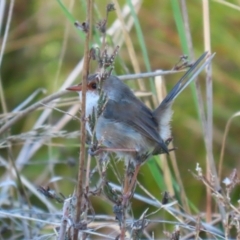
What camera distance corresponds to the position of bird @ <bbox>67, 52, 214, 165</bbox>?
8.27 ft

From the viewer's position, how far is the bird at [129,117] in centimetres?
252

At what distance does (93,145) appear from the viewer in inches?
67.0

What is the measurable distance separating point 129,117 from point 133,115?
20mm

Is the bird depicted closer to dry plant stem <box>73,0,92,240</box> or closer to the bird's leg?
the bird's leg

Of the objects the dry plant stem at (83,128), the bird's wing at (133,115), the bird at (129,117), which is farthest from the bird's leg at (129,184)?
the bird's wing at (133,115)

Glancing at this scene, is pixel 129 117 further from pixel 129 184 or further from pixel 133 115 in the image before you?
pixel 129 184

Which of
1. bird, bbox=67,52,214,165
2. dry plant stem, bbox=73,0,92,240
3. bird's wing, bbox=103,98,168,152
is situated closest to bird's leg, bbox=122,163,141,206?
dry plant stem, bbox=73,0,92,240

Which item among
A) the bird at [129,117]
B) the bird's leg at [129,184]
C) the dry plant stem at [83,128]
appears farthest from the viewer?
the bird at [129,117]

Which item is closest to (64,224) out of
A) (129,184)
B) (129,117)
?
(129,184)

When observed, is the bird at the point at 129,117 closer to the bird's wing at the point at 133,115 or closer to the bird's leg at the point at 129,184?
the bird's wing at the point at 133,115

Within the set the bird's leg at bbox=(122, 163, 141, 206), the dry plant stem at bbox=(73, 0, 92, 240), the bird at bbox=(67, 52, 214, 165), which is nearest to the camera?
the dry plant stem at bbox=(73, 0, 92, 240)

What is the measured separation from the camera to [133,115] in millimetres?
2645

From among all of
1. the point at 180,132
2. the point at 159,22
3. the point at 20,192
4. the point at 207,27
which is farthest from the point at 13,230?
the point at 159,22

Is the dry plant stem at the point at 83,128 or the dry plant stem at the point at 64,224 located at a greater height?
the dry plant stem at the point at 83,128
